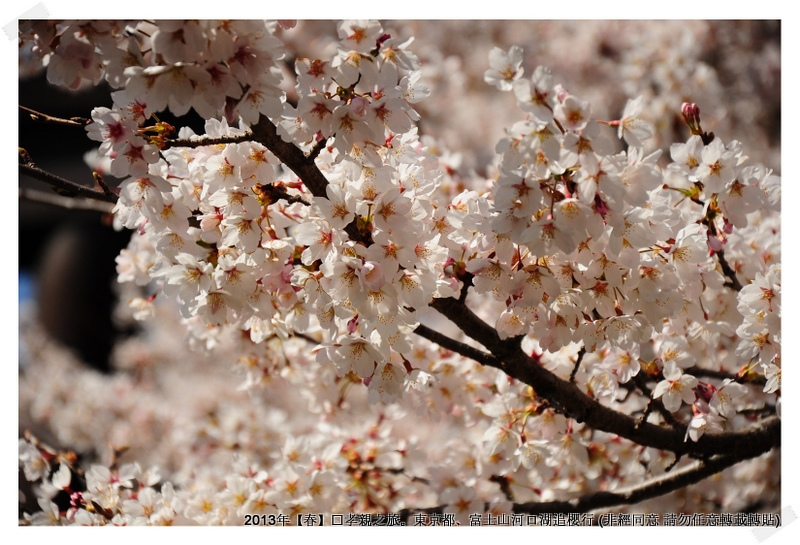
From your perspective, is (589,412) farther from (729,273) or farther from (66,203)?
(66,203)

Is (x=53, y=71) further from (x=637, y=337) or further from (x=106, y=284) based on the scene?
(x=106, y=284)

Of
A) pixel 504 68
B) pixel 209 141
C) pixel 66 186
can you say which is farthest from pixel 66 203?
pixel 504 68

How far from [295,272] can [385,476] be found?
2.52ft

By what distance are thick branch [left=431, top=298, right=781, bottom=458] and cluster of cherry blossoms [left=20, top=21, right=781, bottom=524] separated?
2 centimetres

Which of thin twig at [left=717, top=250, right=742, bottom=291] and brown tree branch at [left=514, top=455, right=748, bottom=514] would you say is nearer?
thin twig at [left=717, top=250, right=742, bottom=291]

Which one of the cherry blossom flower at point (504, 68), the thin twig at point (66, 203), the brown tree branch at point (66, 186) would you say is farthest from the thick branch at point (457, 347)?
the thin twig at point (66, 203)

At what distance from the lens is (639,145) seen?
786 millimetres

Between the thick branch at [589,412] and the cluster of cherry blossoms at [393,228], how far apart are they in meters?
0.02

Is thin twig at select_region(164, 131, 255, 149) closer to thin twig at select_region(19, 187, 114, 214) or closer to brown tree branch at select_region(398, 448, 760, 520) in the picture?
thin twig at select_region(19, 187, 114, 214)

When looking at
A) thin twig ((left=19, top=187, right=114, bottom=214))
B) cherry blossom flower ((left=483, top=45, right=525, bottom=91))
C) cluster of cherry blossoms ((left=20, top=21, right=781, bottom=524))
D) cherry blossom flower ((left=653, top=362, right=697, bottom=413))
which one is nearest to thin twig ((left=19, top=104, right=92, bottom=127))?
cluster of cherry blossoms ((left=20, top=21, right=781, bottom=524))

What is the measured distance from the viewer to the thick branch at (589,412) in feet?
3.23

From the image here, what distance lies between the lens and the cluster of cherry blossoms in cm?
74

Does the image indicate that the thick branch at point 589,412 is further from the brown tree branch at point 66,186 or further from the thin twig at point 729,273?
the brown tree branch at point 66,186

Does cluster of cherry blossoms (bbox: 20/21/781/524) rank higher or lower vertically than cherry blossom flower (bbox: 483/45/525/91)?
lower
